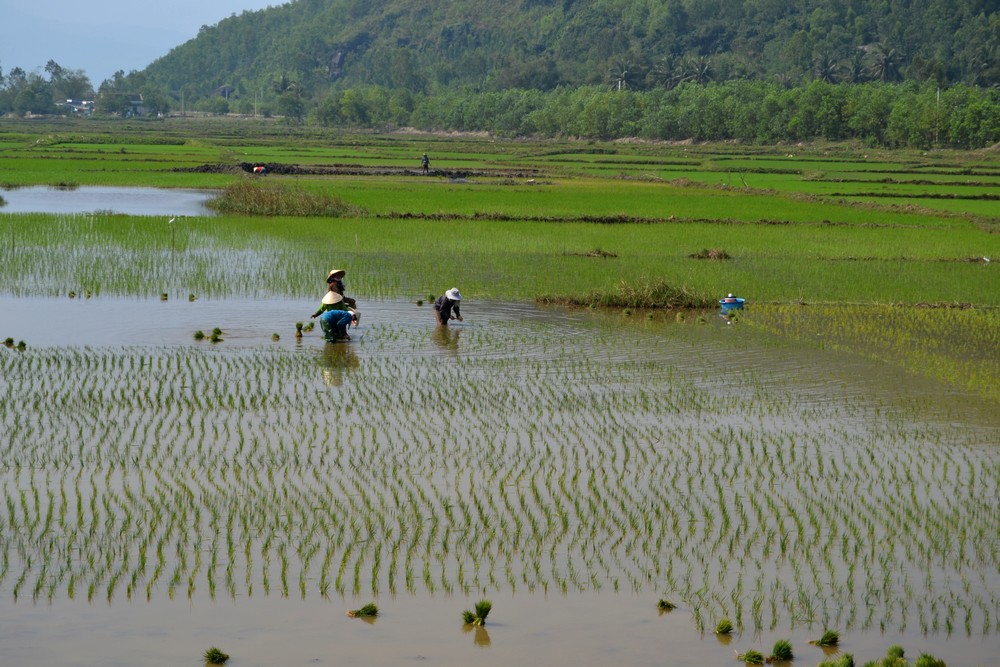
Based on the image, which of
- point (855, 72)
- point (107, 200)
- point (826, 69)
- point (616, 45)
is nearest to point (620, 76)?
point (826, 69)

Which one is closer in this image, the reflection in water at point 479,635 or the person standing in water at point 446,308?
the reflection in water at point 479,635

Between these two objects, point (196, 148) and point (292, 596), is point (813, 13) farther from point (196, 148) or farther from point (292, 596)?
point (292, 596)

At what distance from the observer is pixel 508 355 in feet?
34.8

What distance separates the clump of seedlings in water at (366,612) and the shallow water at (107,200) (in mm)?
18878

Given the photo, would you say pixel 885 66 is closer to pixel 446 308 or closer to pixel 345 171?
pixel 345 171

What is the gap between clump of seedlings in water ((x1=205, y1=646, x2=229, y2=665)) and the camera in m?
4.57

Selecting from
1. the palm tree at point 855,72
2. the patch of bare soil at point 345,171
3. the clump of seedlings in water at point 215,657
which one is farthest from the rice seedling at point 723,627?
the palm tree at point 855,72

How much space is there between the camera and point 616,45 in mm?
127250

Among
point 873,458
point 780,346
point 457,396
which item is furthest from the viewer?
point 780,346

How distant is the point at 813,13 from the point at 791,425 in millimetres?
124948

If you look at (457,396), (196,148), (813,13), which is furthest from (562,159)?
(813,13)

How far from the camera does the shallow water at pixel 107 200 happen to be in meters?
23.5

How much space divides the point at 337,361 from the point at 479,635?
5.55 meters

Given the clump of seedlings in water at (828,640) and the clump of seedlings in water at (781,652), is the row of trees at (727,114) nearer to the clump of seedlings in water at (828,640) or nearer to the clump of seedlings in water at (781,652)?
the clump of seedlings in water at (828,640)
